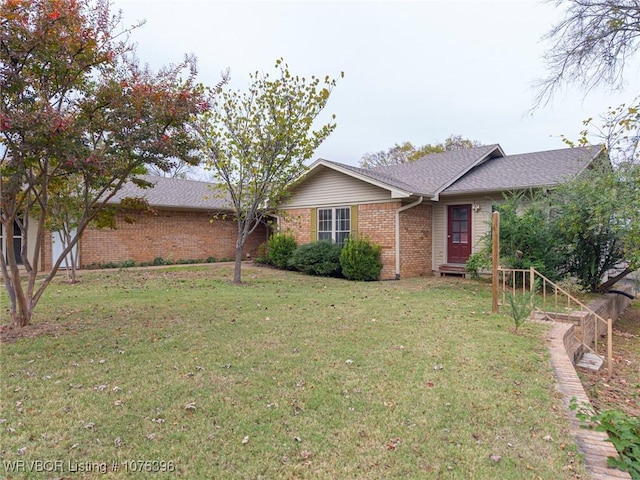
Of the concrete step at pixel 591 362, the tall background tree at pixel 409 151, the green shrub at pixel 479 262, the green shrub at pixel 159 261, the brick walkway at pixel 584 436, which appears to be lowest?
the concrete step at pixel 591 362

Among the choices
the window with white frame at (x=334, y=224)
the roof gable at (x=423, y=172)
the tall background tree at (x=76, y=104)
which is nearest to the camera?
the tall background tree at (x=76, y=104)

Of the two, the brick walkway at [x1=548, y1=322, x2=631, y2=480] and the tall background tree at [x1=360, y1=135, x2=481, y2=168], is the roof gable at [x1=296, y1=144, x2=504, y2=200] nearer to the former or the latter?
the brick walkway at [x1=548, y1=322, x2=631, y2=480]

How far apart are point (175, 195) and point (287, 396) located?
1595 centimetres

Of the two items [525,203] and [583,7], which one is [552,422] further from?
[583,7]

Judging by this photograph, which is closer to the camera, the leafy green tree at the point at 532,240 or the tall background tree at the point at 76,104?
the tall background tree at the point at 76,104

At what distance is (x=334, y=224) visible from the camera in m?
14.5

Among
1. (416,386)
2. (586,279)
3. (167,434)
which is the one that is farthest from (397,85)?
(167,434)

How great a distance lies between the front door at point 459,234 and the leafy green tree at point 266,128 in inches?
221

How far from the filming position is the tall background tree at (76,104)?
4664 millimetres

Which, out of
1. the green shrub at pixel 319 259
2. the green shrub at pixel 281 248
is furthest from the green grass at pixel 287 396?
the green shrub at pixel 281 248

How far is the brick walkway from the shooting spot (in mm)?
2684

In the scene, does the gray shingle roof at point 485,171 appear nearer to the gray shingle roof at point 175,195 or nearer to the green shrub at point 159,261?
the gray shingle roof at point 175,195

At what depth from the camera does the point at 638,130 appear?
10109mm

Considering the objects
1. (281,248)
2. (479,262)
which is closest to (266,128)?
(281,248)
